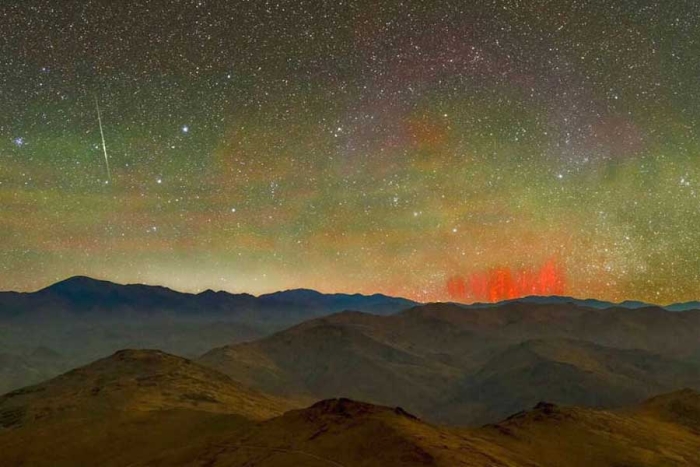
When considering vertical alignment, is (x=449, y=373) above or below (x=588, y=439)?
below

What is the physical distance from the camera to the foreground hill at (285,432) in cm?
3541

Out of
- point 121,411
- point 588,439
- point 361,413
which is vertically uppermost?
point 361,413

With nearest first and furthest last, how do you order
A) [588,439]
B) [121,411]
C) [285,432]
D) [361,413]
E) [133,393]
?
[285,432]
[361,413]
[588,439]
[121,411]
[133,393]

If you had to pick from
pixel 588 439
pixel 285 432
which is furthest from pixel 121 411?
pixel 588 439

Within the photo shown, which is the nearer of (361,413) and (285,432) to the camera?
(285,432)

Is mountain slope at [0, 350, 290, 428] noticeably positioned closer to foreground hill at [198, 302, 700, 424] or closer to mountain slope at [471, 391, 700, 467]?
mountain slope at [471, 391, 700, 467]

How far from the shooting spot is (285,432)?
39594 mm

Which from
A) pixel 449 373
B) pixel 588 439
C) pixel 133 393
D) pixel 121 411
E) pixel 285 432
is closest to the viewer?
pixel 285 432

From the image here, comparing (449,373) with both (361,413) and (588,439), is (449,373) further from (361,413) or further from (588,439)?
(361,413)

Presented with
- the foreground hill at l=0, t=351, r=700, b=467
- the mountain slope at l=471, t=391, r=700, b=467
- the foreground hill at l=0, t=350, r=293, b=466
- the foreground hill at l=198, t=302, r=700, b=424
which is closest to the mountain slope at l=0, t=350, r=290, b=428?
the foreground hill at l=0, t=350, r=293, b=466

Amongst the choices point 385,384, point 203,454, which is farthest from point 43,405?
point 385,384

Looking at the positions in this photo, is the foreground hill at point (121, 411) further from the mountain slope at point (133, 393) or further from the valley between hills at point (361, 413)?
the valley between hills at point (361, 413)

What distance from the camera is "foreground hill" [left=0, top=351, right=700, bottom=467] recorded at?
116ft

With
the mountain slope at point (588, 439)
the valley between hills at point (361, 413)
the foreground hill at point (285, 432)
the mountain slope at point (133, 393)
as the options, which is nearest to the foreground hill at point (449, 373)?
the valley between hills at point (361, 413)
